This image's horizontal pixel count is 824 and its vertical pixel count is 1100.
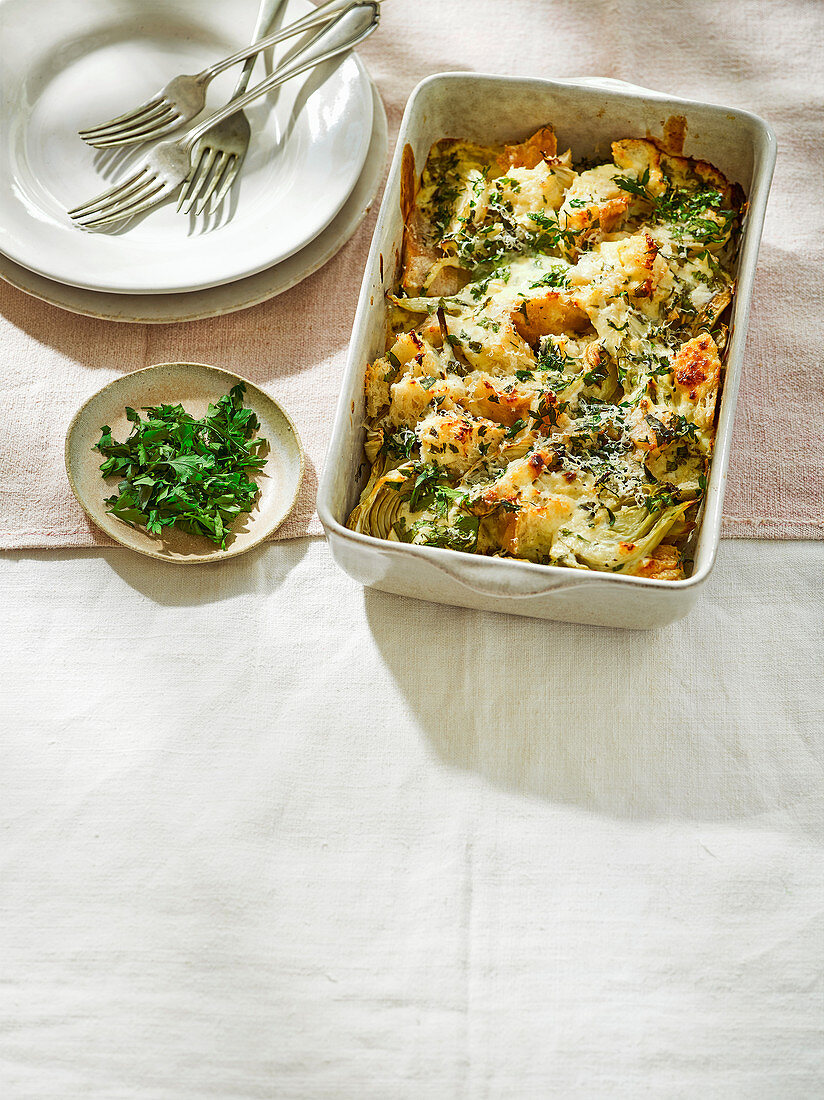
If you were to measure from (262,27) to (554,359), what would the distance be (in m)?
0.98

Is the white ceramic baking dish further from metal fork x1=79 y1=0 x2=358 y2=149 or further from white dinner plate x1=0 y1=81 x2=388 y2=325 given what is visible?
metal fork x1=79 y1=0 x2=358 y2=149

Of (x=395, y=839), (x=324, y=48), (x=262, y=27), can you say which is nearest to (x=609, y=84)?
(x=324, y=48)

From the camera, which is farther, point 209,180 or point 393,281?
point 209,180

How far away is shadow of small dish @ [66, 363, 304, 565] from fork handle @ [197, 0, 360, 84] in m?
0.62

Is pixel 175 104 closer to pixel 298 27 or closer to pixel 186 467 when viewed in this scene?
pixel 298 27

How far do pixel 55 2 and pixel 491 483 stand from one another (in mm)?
1382

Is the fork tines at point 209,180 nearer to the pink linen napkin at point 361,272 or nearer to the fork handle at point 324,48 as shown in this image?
the fork handle at point 324,48

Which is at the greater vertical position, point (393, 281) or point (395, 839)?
point (393, 281)

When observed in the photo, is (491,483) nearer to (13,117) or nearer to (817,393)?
(817,393)

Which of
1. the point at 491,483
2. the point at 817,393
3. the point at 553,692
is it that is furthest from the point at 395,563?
the point at 817,393

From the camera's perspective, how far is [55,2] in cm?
202

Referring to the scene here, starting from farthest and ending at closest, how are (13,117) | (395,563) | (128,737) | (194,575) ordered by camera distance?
1. (13,117)
2. (194,575)
3. (128,737)
4. (395,563)

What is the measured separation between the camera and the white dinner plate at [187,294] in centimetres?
187

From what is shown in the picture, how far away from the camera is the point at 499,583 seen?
4.60 ft
